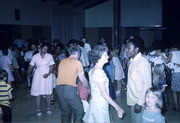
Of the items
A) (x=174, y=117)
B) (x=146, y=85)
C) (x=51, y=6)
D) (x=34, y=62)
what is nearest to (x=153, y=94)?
(x=146, y=85)

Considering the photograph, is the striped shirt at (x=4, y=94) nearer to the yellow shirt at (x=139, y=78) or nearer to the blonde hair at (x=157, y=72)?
the yellow shirt at (x=139, y=78)

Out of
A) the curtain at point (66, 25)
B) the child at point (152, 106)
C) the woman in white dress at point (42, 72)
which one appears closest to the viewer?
the child at point (152, 106)

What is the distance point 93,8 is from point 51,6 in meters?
3.71

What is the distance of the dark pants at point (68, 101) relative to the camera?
3.22m

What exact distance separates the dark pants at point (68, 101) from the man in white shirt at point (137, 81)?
2.60ft

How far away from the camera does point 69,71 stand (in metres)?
3.26

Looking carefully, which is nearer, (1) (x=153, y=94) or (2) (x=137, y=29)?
(1) (x=153, y=94)

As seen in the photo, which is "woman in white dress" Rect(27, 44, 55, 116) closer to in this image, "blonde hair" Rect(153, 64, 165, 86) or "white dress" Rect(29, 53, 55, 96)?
"white dress" Rect(29, 53, 55, 96)

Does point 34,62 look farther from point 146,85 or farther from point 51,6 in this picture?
point 51,6

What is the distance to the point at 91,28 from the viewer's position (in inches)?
675

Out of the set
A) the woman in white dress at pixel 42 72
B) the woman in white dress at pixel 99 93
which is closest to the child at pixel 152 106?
the woman in white dress at pixel 99 93

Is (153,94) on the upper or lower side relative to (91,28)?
lower

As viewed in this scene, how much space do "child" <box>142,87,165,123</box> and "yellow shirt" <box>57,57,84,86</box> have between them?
108cm

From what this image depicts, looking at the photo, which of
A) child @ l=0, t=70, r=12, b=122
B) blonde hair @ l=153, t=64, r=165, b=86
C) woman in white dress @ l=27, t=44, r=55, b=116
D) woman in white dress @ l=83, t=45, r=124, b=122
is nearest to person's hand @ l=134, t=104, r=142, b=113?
woman in white dress @ l=83, t=45, r=124, b=122
